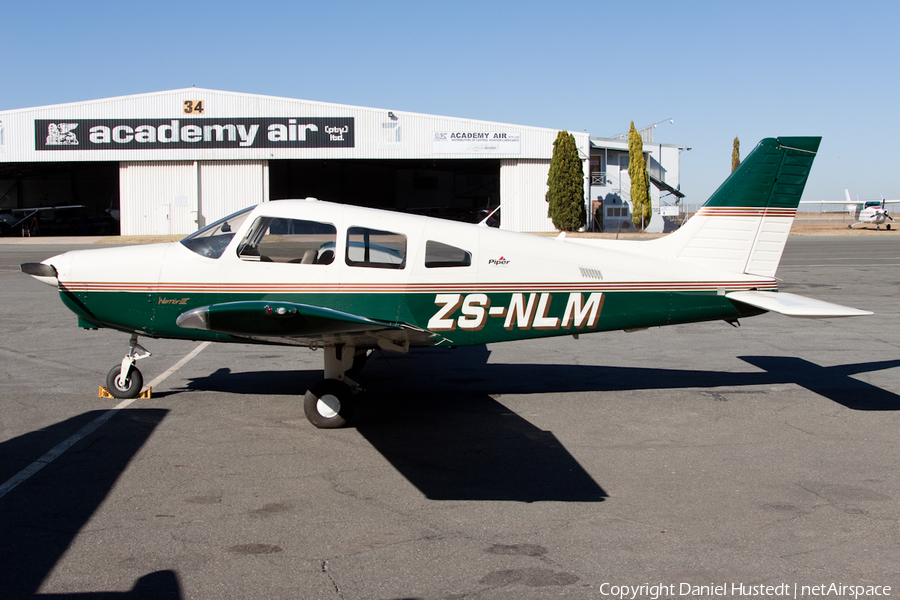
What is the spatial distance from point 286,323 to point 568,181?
41001 millimetres

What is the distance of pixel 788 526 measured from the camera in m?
4.79

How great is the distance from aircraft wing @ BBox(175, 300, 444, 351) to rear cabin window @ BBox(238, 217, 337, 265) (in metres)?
1.19

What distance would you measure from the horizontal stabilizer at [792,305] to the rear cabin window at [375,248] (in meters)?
3.55

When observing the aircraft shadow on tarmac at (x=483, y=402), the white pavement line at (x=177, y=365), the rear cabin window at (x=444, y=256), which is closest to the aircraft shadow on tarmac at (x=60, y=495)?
the white pavement line at (x=177, y=365)

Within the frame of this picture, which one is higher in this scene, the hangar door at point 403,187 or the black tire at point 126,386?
the hangar door at point 403,187

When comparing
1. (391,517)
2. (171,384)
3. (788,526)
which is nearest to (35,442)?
(171,384)

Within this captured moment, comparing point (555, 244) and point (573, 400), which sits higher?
point (555, 244)

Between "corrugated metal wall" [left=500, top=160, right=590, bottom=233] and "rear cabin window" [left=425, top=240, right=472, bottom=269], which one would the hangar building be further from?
"rear cabin window" [left=425, top=240, right=472, bottom=269]

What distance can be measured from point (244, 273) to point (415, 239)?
5.66 feet

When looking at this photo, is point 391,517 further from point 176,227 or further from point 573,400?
point 176,227

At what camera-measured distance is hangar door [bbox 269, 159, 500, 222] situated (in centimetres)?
6203

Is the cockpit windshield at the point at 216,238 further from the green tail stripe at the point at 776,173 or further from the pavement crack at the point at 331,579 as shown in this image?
the green tail stripe at the point at 776,173

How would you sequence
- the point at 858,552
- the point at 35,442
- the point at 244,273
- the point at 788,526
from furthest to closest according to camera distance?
the point at 244,273 → the point at 35,442 → the point at 788,526 → the point at 858,552

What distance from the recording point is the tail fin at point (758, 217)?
8008 millimetres
